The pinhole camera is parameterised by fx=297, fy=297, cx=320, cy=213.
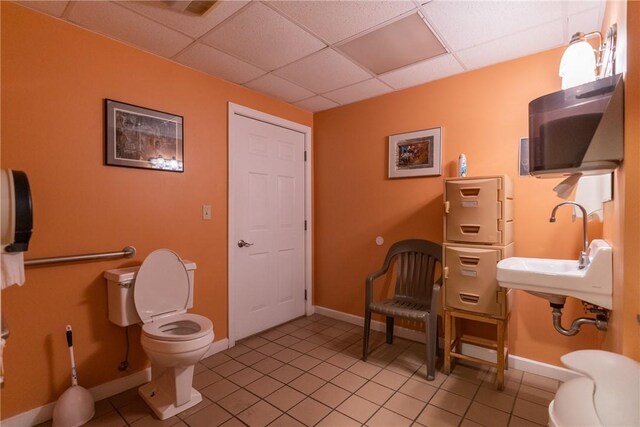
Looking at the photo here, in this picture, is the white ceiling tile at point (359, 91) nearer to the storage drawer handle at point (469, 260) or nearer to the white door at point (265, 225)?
the white door at point (265, 225)

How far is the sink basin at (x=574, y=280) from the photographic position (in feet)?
4.77

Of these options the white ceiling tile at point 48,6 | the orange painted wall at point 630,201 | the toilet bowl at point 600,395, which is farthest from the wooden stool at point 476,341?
the white ceiling tile at point 48,6

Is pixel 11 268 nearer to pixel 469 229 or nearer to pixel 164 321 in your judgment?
pixel 164 321

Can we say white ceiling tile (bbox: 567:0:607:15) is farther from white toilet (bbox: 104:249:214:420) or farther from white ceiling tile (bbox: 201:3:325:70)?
white toilet (bbox: 104:249:214:420)

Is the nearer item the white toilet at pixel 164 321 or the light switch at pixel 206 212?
the white toilet at pixel 164 321

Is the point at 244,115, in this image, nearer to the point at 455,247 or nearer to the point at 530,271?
the point at 455,247

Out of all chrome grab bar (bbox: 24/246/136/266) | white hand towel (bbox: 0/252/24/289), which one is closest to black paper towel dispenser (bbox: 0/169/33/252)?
white hand towel (bbox: 0/252/24/289)

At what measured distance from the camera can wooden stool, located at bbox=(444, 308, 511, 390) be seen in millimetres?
2072

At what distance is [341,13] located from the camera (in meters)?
1.82

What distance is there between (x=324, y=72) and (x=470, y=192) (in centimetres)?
157

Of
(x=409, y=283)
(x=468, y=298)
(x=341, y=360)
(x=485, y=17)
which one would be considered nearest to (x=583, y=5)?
(x=485, y=17)

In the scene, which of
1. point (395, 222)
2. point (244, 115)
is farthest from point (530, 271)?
point (244, 115)

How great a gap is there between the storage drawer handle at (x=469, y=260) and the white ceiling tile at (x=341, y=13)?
1.70 meters

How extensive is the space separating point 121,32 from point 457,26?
2.24 m
